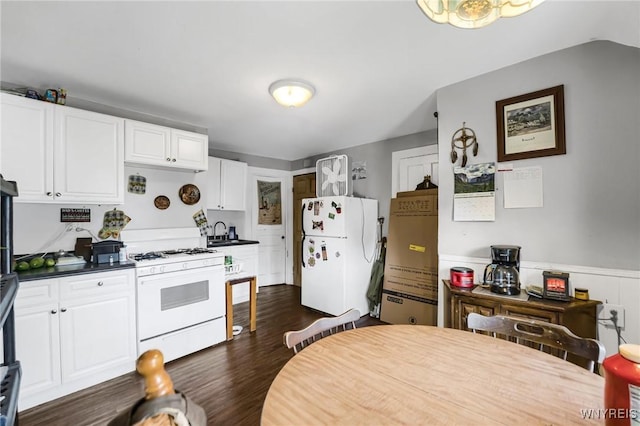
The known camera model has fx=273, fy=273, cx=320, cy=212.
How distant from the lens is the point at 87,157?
2434 mm

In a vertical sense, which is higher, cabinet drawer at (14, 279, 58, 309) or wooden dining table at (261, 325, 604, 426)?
A: cabinet drawer at (14, 279, 58, 309)

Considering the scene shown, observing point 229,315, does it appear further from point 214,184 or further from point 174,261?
point 214,184

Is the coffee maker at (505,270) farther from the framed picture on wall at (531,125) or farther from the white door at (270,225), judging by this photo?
the white door at (270,225)

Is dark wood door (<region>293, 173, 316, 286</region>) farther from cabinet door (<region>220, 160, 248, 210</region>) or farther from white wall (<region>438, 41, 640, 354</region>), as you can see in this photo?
white wall (<region>438, 41, 640, 354</region>)

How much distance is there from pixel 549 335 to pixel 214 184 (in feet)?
13.3

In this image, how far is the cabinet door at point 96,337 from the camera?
6.71 ft

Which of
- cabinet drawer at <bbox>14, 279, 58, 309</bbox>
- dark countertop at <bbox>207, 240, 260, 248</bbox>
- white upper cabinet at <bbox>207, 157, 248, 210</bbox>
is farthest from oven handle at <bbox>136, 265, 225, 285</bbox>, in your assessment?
white upper cabinet at <bbox>207, 157, 248, 210</bbox>

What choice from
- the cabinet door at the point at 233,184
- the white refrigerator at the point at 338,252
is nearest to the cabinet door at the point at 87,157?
the cabinet door at the point at 233,184

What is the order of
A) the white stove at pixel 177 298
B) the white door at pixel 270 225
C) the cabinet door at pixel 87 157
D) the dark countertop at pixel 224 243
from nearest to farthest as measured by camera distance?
1. the cabinet door at pixel 87 157
2. the white stove at pixel 177 298
3. the dark countertop at pixel 224 243
4. the white door at pixel 270 225

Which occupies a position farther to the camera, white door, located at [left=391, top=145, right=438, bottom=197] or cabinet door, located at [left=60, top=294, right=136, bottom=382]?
white door, located at [left=391, top=145, right=438, bottom=197]

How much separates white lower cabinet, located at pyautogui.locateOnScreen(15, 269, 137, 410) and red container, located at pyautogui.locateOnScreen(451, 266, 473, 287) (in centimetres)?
272

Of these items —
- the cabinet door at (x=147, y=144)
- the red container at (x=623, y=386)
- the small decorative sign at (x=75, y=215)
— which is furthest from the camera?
the cabinet door at (x=147, y=144)

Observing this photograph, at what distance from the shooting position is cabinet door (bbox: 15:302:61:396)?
6.13ft

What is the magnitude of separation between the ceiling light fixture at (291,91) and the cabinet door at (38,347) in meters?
2.36
